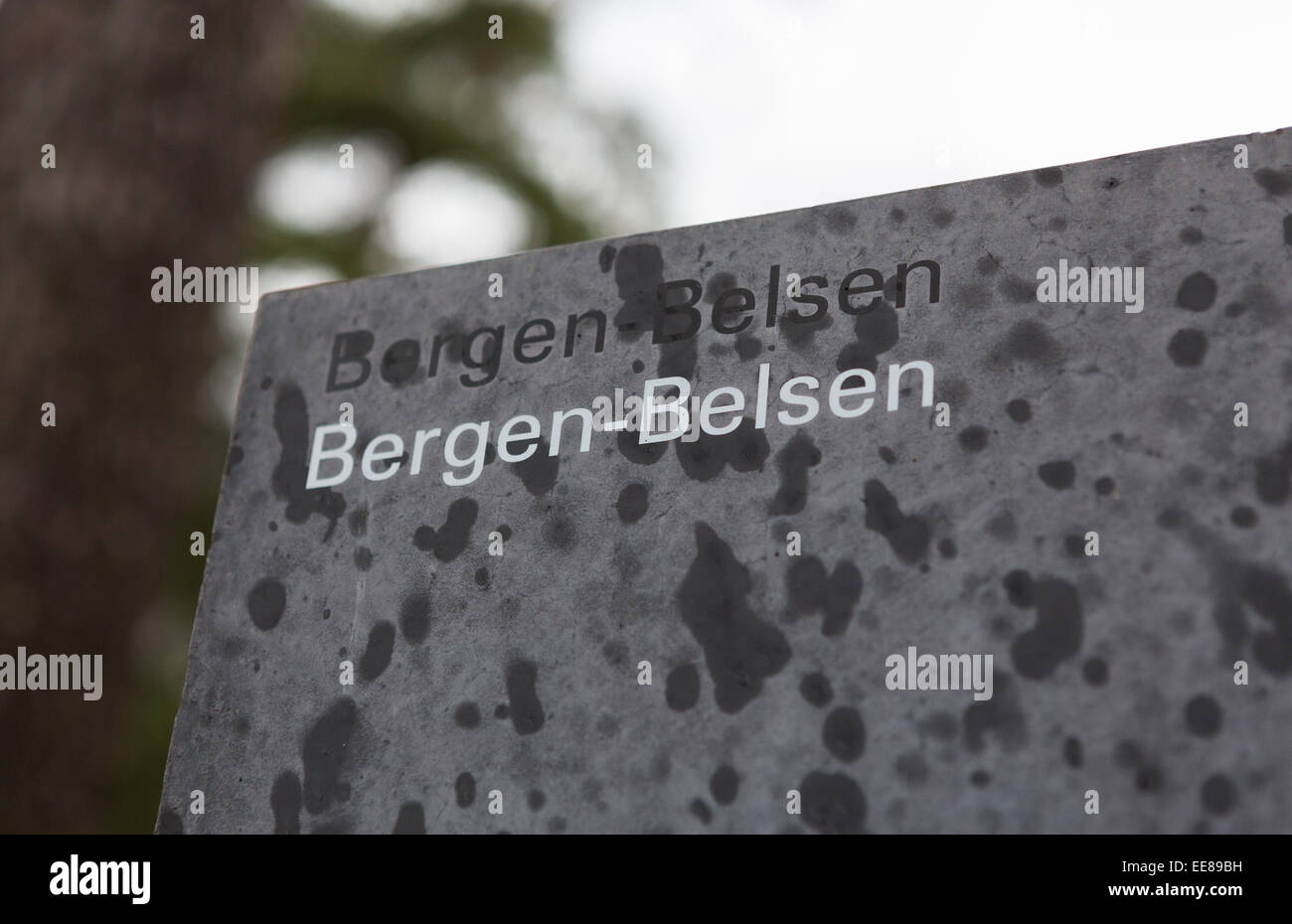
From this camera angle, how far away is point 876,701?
4.15 feet

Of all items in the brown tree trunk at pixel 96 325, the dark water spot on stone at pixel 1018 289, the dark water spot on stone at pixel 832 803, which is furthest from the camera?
the brown tree trunk at pixel 96 325

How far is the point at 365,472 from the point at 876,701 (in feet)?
2.70

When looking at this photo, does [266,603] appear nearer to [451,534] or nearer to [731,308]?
[451,534]

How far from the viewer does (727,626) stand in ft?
4.42

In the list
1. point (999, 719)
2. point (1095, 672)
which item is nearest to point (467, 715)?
point (999, 719)

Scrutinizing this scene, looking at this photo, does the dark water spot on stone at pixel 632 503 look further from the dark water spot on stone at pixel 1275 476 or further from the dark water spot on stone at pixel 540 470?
the dark water spot on stone at pixel 1275 476

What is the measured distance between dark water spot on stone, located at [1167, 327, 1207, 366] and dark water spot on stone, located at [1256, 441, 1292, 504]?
135 mm

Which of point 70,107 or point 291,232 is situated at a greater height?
point 291,232

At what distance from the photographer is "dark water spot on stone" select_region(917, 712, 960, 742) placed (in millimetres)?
1231

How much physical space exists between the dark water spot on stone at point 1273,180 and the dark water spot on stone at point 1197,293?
0.13 metres

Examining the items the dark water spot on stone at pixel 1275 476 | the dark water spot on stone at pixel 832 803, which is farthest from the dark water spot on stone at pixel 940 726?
the dark water spot on stone at pixel 1275 476

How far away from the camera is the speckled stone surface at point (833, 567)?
1202 millimetres
